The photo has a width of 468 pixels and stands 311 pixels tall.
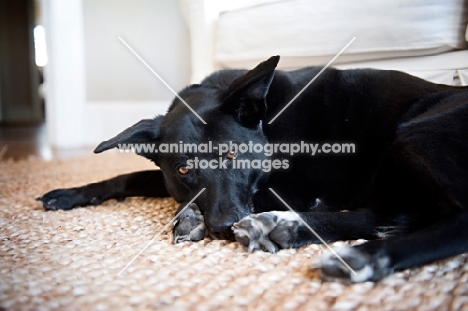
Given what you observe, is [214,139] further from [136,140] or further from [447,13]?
[447,13]

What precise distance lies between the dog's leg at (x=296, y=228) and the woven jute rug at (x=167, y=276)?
3cm

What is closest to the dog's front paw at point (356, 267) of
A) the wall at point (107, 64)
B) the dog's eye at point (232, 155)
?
the dog's eye at point (232, 155)

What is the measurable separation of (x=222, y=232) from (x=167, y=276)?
23 centimetres

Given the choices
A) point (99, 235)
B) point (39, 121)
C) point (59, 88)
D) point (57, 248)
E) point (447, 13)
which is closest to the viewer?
point (57, 248)

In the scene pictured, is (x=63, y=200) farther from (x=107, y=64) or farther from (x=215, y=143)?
(x=107, y=64)

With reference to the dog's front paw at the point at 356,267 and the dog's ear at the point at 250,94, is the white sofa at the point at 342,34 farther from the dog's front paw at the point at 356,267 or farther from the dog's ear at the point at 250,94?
the dog's front paw at the point at 356,267

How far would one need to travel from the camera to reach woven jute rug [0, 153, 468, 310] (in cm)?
75

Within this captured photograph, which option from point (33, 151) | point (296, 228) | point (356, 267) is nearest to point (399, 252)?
point (356, 267)

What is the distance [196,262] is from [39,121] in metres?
6.37

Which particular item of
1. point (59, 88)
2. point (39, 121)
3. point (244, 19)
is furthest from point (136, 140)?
point (39, 121)

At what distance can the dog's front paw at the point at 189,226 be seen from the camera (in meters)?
1.11

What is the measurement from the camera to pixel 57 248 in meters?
1.07

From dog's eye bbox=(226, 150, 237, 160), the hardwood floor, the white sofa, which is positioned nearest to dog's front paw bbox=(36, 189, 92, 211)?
dog's eye bbox=(226, 150, 237, 160)

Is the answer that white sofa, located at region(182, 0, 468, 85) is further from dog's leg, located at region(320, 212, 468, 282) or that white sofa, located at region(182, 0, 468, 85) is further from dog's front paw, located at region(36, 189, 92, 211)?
dog's front paw, located at region(36, 189, 92, 211)
